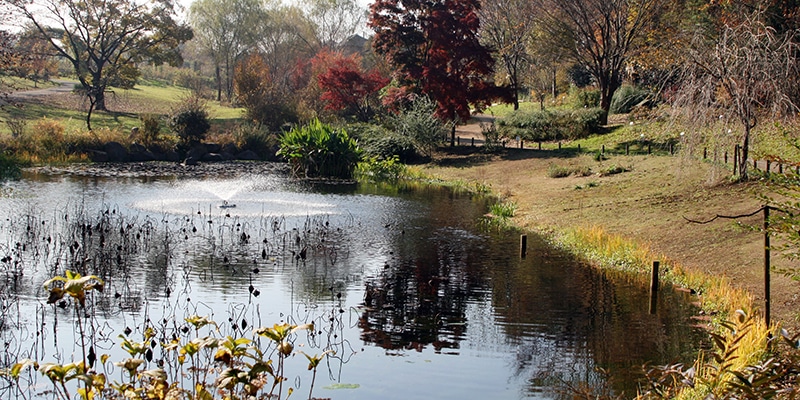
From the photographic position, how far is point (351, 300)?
1273cm

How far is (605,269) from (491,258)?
2385 millimetres

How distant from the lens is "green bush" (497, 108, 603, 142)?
37125 mm

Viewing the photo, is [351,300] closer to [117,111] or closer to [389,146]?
[389,146]

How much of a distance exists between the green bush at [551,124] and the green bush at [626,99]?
358 cm

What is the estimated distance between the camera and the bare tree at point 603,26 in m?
35.5

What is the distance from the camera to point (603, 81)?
37.7 meters

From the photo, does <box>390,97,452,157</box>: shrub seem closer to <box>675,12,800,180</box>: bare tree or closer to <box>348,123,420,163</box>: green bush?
<box>348,123,420,163</box>: green bush

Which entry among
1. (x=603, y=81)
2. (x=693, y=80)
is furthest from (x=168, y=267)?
(x=603, y=81)

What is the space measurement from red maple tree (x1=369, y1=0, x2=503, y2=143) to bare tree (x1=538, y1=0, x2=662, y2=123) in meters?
4.01

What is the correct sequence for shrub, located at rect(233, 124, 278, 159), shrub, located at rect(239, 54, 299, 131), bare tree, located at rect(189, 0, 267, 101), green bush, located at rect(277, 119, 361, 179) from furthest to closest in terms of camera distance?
bare tree, located at rect(189, 0, 267, 101)
shrub, located at rect(239, 54, 299, 131)
shrub, located at rect(233, 124, 278, 159)
green bush, located at rect(277, 119, 361, 179)

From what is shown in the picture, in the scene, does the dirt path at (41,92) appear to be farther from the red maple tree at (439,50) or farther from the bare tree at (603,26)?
the bare tree at (603,26)

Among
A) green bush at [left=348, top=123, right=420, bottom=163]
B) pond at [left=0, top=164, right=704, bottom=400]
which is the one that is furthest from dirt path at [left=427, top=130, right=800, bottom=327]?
green bush at [left=348, top=123, right=420, bottom=163]

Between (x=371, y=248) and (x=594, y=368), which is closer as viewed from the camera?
(x=594, y=368)

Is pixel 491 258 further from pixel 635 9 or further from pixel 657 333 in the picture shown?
pixel 635 9
